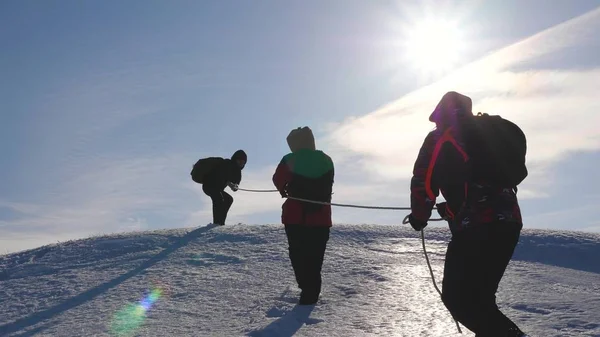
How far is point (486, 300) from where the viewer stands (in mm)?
3482

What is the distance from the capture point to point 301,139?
643 centimetres

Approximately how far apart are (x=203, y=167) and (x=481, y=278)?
28.8 ft

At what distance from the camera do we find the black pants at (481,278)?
3.45m

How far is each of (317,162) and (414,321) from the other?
6.76ft

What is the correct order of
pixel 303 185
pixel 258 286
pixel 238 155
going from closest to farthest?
pixel 303 185 < pixel 258 286 < pixel 238 155

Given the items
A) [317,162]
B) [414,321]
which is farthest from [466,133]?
[317,162]

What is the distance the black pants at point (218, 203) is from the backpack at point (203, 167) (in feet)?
0.78

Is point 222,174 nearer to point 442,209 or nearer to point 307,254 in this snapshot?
point 307,254

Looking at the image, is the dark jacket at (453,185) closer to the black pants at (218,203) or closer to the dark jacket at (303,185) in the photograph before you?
the dark jacket at (303,185)

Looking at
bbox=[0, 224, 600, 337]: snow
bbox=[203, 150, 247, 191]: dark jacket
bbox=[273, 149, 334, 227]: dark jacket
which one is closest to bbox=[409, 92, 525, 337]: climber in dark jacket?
bbox=[0, 224, 600, 337]: snow

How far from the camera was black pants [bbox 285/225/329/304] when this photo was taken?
6059mm

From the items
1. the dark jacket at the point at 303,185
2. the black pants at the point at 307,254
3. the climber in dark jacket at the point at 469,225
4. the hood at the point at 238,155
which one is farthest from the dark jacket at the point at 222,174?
the climber in dark jacket at the point at 469,225

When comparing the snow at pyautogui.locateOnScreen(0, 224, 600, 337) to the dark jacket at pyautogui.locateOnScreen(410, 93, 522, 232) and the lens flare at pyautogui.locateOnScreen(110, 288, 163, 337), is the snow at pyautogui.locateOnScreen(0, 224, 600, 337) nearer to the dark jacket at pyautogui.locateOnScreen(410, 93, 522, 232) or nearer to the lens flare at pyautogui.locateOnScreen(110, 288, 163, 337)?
the lens flare at pyautogui.locateOnScreen(110, 288, 163, 337)

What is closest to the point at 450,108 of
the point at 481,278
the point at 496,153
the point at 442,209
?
the point at 496,153
